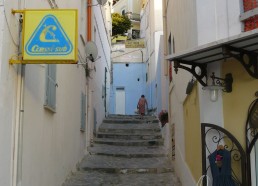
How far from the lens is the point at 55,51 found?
536 centimetres

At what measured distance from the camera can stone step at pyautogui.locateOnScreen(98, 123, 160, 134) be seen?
17500 mm

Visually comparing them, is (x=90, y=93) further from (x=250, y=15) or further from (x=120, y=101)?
(x=120, y=101)

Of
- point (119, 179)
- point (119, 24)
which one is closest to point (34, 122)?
point (119, 179)

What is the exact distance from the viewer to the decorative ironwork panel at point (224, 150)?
6.37m

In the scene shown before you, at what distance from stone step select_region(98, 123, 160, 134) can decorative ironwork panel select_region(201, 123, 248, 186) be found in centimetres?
1047

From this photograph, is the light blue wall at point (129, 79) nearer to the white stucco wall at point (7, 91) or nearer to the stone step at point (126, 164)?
the stone step at point (126, 164)

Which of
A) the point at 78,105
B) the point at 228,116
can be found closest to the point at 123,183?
the point at 78,105

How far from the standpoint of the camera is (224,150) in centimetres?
647

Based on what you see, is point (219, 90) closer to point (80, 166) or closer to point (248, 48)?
point (248, 48)

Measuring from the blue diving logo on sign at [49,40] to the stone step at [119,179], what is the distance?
17.5 ft

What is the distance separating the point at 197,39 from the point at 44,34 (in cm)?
292

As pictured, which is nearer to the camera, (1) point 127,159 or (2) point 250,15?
(2) point 250,15

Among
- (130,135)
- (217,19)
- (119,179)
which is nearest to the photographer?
(217,19)

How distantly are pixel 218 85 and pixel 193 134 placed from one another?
1.96 metres
